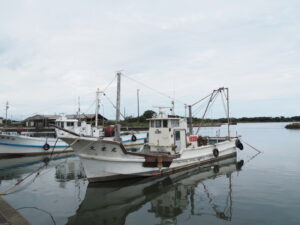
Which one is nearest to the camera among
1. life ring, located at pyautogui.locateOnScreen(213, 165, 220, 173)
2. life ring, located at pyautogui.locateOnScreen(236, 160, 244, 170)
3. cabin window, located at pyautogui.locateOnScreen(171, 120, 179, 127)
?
cabin window, located at pyautogui.locateOnScreen(171, 120, 179, 127)

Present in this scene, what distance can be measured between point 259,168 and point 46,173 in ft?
49.0

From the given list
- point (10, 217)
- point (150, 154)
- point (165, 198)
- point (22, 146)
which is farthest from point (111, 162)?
point (22, 146)

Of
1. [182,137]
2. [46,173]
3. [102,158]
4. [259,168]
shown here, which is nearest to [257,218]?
[102,158]

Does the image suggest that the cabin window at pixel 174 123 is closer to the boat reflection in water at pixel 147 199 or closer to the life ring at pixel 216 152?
the boat reflection in water at pixel 147 199

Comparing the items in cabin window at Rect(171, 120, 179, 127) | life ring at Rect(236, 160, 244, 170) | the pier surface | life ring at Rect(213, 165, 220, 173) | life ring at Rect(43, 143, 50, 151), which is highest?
cabin window at Rect(171, 120, 179, 127)

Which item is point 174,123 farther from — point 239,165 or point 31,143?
point 31,143

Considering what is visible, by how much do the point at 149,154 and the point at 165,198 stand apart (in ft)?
10.0

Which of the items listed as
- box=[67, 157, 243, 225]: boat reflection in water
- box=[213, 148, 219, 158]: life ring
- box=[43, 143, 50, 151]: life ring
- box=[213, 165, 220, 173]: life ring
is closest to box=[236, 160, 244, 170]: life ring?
box=[213, 165, 220, 173]: life ring

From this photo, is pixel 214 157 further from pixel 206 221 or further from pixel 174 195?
pixel 206 221

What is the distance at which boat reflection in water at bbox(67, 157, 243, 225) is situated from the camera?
8305mm

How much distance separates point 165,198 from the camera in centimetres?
1027

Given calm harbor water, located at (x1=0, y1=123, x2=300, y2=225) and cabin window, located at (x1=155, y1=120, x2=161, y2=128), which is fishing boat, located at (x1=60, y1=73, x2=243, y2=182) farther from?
calm harbor water, located at (x1=0, y1=123, x2=300, y2=225)

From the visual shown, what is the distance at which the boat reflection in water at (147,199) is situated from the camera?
830 centimetres

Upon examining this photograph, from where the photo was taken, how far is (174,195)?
35.1 ft
